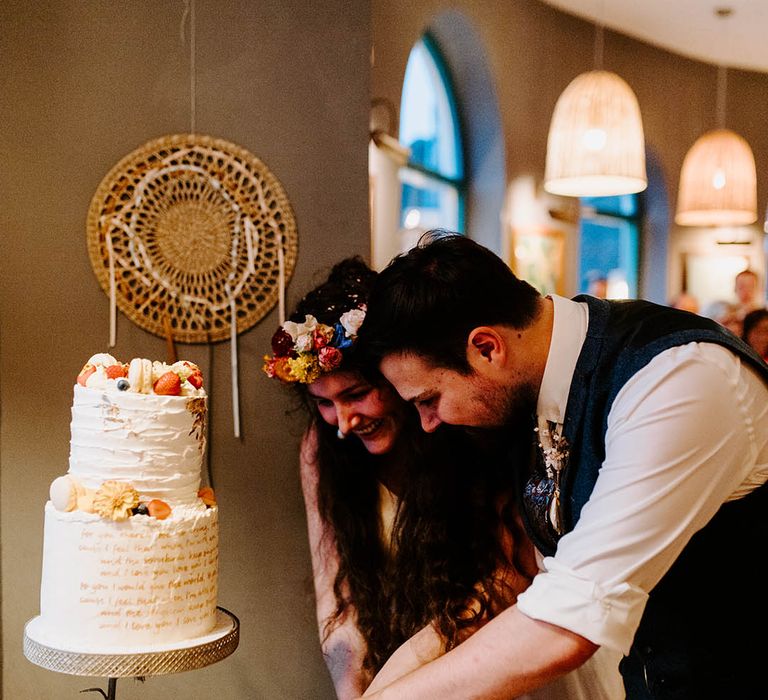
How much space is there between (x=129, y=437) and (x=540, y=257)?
5.10 meters

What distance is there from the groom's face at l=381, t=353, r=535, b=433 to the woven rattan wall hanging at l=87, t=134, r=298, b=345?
30.6 inches

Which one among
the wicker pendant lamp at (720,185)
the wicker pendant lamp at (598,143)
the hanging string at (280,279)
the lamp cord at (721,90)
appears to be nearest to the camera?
the hanging string at (280,279)

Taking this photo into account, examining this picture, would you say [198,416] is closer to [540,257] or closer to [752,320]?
[752,320]

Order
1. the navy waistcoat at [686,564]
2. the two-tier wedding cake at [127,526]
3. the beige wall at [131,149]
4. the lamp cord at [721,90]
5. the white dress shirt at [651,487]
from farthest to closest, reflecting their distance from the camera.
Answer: the lamp cord at [721,90] → the beige wall at [131,149] → the two-tier wedding cake at [127,526] → the navy waistcoat at [686,564] → the white dress shirt at [651,487]

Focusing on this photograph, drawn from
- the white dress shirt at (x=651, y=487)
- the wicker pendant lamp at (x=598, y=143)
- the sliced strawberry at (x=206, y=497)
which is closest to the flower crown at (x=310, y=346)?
the sliced strawberry at (x=206, y=497)

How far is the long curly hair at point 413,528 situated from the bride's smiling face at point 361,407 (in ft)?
0.09

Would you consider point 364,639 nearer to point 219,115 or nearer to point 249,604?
point 249,604

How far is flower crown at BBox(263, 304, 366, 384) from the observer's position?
1990mm

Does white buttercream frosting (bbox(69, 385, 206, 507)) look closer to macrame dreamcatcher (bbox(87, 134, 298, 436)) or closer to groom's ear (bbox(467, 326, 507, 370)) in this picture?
groom's ear (bbox(467, 326, 507, 370))

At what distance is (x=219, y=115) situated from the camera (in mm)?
2256

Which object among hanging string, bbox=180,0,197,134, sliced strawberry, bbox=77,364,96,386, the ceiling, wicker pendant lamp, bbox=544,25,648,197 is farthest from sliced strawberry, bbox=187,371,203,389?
the ceiling

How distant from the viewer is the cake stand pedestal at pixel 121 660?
1.45 m

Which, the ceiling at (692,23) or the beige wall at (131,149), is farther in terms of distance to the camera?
the ceiling at (692,23)

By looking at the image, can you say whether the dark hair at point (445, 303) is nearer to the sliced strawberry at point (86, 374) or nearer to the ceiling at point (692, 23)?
the sliced strawberry at point (86, 374)
